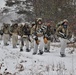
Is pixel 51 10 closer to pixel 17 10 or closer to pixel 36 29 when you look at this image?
pixel 36 29

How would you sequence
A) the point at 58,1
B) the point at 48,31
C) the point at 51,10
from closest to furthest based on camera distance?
the point at 48,31 < the point at 58,1 < the point at 51,10

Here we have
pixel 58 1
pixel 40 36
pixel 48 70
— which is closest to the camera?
pixel 48 70

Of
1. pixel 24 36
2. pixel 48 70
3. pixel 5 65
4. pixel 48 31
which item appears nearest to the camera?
pixel 48 70

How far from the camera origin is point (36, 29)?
57.4ft

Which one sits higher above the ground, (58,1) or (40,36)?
(58,1)

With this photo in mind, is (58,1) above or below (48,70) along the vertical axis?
above

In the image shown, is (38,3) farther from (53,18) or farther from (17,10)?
(17,10)

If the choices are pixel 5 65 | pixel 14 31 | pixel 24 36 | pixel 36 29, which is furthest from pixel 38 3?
pixel 5 65

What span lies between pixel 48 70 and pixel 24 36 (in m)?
9.81

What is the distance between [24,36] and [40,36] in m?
3.95

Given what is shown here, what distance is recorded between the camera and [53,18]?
114 feet

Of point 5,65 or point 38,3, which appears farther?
point 38,3

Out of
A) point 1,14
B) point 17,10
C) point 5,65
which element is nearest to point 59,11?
point 5,65

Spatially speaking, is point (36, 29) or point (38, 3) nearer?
point (36, 29)
